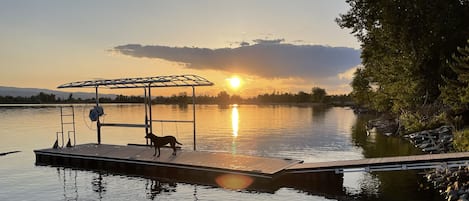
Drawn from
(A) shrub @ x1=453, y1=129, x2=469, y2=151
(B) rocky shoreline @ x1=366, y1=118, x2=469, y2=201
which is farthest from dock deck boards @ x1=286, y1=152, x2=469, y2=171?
(A) shrub @ x1=453, y1=129, x2=469, y2=151

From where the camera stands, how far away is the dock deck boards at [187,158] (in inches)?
798

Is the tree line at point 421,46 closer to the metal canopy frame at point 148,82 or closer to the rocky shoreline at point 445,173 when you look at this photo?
the rocky shoreline at point 445,173

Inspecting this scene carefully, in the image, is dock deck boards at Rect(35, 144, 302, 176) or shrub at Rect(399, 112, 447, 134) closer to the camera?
dock deck boards at Rect(35, 144, 302, 176)

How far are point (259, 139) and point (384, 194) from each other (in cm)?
2469

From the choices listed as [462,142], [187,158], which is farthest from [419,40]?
[187,158]

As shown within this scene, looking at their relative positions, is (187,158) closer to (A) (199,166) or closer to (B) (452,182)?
(A) (199,166)

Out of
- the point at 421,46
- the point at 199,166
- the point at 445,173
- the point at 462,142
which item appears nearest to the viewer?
the point at 445,173

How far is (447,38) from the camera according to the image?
4022 cm

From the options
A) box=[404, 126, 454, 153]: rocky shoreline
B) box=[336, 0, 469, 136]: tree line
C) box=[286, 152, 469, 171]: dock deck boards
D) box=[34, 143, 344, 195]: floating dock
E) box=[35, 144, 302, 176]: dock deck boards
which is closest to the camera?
box=[286, 152, 469, 171]: dock deck boards

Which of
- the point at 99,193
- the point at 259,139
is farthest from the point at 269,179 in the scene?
the point at 259,139

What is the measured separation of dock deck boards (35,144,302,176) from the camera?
20.3m

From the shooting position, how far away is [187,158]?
22.9 metres

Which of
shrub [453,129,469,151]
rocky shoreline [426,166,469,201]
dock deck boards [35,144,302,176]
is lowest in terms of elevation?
rocky shoreline [426,166,469,201]

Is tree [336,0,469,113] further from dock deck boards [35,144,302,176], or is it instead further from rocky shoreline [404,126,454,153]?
dock deck boards [35,144,302,176]
